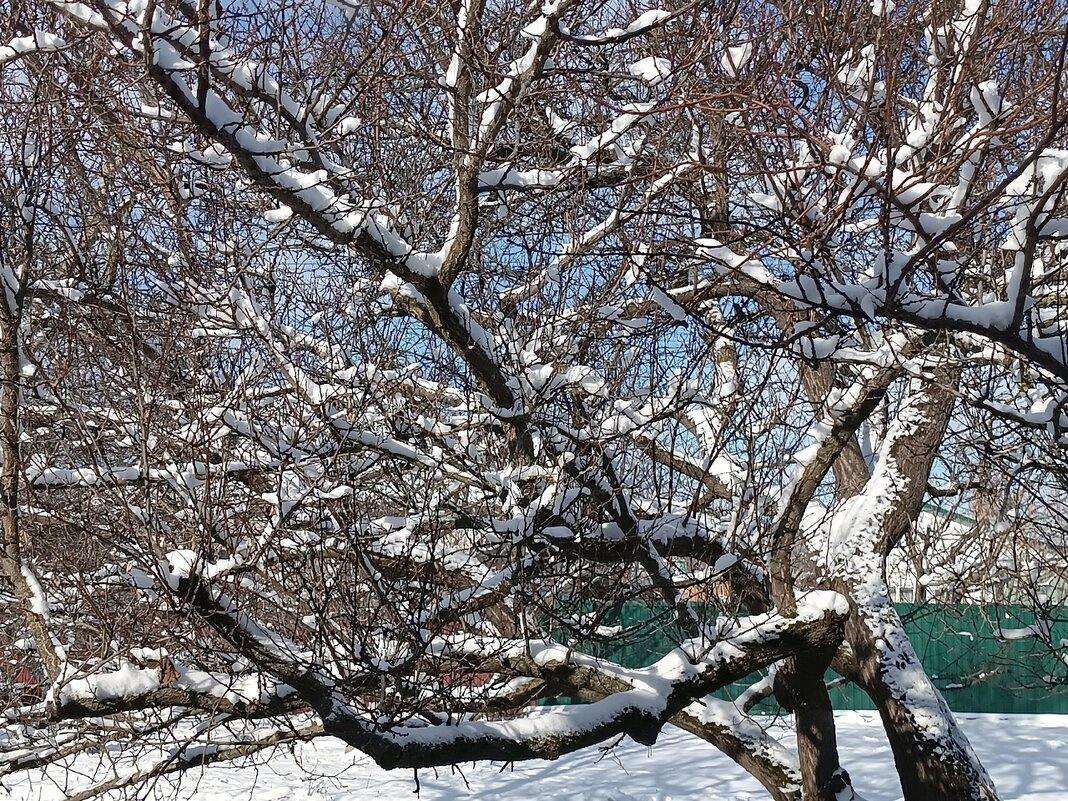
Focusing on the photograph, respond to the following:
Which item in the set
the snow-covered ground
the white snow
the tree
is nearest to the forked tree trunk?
the tree

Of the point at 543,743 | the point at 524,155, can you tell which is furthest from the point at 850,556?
the point at 524,155

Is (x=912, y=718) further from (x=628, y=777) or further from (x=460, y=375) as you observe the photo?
(x=628, y=777)

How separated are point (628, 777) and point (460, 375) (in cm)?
727

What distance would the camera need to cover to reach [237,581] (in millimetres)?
3602

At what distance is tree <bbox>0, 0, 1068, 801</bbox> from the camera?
3334 millimetres

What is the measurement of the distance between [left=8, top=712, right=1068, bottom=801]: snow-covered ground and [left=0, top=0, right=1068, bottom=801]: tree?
4.60m

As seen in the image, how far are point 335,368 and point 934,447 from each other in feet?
11.2

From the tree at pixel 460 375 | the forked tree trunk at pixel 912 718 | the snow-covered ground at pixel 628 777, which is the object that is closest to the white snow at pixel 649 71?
the tree at pixel 460 375

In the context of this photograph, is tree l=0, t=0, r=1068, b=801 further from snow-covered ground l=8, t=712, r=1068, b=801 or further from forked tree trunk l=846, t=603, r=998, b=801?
snow-covered ground l=8, t=712, r=1068, b=801

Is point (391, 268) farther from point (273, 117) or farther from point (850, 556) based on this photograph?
point (850, 556)

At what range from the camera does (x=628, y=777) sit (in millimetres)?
10695

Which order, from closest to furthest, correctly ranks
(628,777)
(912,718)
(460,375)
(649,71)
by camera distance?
(649,71) < (912,718) < (460,375) < (628,777)

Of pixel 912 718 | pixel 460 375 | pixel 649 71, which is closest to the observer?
pixel 649 71

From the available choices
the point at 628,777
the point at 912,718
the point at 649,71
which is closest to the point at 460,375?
the point at 649,71
